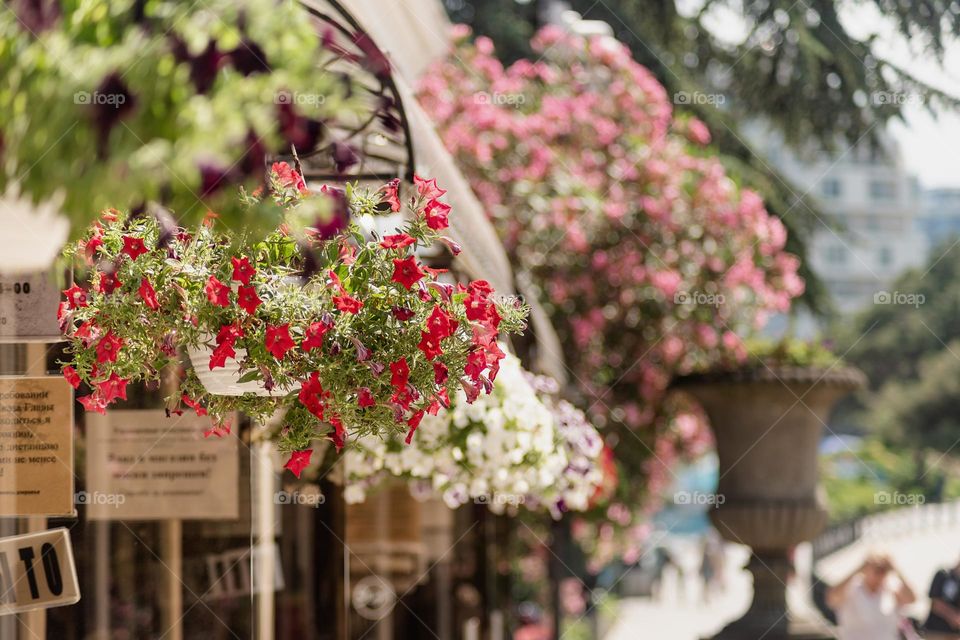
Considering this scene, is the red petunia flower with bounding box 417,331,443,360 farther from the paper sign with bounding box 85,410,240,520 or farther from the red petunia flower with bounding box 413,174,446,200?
the paper sign with bounding box 85,410,240,520

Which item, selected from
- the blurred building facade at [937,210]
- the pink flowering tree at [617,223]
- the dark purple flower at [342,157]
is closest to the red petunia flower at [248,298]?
the dark purple flower at [342,157]

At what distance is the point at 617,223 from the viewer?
822 centimetres

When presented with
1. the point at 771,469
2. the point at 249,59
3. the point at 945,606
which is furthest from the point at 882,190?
the point at 249,59

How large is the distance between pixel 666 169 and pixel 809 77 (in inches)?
91.2

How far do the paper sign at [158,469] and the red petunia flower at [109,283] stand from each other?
78 cm

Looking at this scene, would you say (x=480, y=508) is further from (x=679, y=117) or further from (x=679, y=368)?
(x=679, y=117)

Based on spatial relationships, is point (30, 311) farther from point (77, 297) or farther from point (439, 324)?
point (439, 324)

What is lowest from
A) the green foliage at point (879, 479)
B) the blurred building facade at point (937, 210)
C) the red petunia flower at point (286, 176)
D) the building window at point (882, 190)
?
the green foliage at point (879, 479)

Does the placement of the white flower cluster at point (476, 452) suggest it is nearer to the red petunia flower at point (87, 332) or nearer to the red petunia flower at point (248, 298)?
the red petunia flower at point (87, 332)

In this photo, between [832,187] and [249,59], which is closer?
[249,59]

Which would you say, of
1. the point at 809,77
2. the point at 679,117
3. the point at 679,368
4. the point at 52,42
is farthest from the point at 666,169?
the point at 52,42

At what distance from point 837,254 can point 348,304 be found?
257ft

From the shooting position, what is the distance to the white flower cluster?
3.66 metres

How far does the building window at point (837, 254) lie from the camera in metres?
73.8
